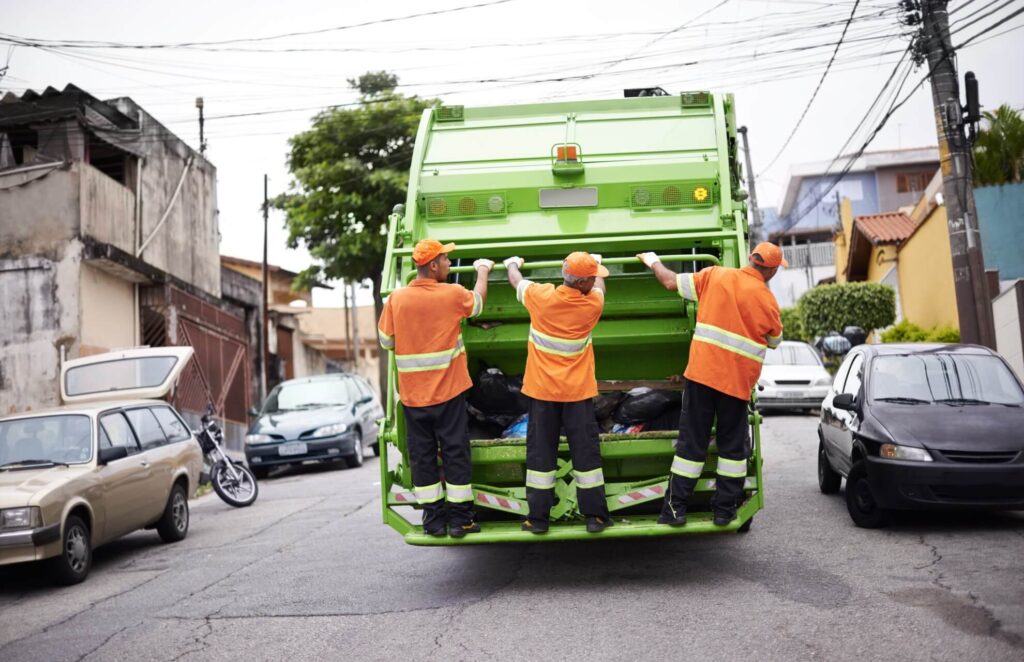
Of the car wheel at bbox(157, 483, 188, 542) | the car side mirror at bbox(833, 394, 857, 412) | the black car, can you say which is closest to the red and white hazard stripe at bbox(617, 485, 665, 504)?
the black car

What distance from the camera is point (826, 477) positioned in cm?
978

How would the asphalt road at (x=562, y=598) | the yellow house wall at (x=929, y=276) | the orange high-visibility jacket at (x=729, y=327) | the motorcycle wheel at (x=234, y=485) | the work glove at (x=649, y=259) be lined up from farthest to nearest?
the yellow house wall at (x=929, y=276)
the motorcycle wheel at (x=234, y=485)
the work glove at (x=649, y=259)
the orange high-visibility jacket at (x=729, y=327)
the asphalt road at (x=562, y=598)

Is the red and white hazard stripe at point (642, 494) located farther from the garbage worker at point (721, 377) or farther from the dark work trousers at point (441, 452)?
the dark work trousers at point (441, 452)

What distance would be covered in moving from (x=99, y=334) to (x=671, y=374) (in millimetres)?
12462

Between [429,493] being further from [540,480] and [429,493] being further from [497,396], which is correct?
[497,396]

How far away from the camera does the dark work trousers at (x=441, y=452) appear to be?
6355 mm

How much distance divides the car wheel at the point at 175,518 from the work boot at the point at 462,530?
4.59m

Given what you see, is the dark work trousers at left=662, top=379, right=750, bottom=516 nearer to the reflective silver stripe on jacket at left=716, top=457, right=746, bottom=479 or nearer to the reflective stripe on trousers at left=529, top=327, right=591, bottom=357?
the reflective silver stripe on jacket at left=716, top=457, right=746, bottom=479

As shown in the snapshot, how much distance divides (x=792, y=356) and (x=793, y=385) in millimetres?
844

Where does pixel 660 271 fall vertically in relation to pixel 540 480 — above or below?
above

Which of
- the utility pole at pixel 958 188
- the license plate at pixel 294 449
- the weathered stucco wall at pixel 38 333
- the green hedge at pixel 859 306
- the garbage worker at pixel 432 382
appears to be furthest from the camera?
the green hedge at pixel 859 306

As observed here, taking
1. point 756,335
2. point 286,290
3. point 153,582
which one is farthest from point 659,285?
point 286,290

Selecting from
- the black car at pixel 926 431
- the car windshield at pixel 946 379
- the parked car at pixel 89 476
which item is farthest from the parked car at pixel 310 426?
the car windshield at pixel 946 379

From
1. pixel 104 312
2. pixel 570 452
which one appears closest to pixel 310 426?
pixel 104 312
